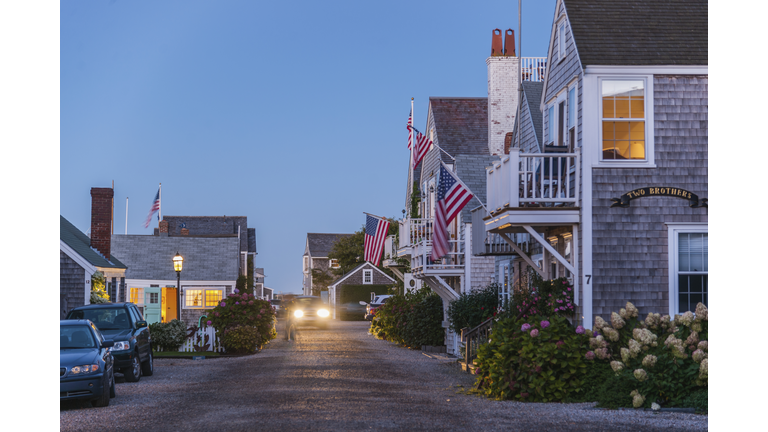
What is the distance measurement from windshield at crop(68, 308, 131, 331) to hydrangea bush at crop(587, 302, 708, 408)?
10.4 metres

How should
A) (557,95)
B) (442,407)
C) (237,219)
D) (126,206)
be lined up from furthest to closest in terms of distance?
(237,219) → (126,206) → (557,95) → (442,407)

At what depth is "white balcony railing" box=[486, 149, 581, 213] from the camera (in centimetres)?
1478

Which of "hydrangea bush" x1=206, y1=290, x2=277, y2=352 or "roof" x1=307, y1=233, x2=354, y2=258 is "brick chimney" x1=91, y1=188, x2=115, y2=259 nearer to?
"hydrangea bush" x1=206, y1=290, x2=277, y2=352

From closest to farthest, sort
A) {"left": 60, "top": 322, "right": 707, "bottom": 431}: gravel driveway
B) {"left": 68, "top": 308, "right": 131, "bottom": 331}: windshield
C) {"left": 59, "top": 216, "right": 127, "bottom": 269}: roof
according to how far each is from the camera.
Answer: {"left": 60, "top": 322, "right": 707, "bottom": 431}: gravel driveway, {"left": 68, "top": 308, "right": 131, "bottom": 331}: windshield, {"left": 59, "top": 216, "right": 127, "bottom": 269}: roof

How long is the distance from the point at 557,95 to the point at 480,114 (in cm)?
1551

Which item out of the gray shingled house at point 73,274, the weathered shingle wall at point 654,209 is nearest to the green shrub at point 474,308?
the weathered shingle wall at point 654,209

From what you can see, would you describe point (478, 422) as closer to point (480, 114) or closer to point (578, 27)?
point (578, 27)

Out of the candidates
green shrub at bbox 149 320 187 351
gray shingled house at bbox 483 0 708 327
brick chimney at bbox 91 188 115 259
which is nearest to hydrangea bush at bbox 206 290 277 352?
green shrub at bbox 149 320 187 351

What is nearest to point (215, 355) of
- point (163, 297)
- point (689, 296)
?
point (689, 296)

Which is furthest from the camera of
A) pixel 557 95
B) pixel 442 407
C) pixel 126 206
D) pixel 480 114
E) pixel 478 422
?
pixel 126 206

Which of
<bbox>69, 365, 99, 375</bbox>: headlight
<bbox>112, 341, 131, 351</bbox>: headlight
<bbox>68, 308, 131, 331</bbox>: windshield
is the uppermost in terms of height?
<bbox>68, 308, 131, 331</bbox>: windshield

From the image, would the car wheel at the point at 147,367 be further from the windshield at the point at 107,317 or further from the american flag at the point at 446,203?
the american flag at the point at 446,203

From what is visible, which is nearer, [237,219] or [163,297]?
[163,297]

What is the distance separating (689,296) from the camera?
15.2 meters
